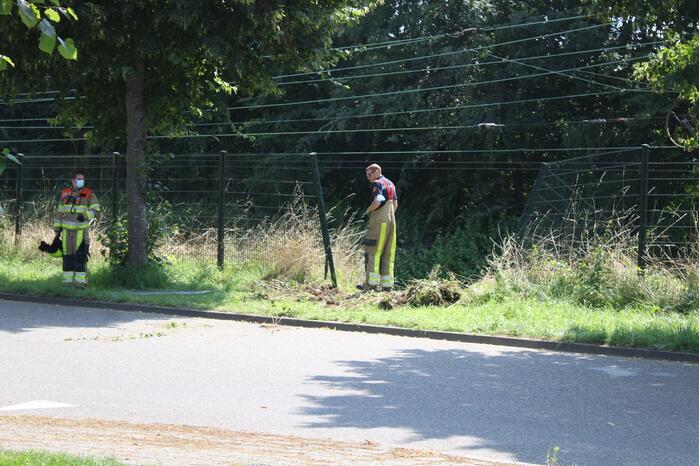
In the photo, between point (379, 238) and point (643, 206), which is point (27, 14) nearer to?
point (643, 206)

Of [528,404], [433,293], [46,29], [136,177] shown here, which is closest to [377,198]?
[433,293]

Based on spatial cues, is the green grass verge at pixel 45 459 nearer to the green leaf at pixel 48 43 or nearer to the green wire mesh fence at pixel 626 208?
the green leaf at pixel 48 43

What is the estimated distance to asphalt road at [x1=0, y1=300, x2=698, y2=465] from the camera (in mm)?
7266

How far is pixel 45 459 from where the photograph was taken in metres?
5.88

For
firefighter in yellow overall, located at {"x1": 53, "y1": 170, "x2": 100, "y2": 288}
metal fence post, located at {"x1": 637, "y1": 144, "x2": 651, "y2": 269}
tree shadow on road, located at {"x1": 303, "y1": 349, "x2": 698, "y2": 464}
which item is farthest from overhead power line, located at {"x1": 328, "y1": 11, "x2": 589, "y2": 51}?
tree shadow on road, located at {"x1": 303, "y1": 349, "x2": 698, "y2": 464}

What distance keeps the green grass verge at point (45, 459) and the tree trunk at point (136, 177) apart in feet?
39.1

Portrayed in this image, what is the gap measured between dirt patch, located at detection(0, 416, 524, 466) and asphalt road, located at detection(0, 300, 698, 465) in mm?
297

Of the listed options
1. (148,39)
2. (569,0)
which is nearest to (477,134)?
(569,0)

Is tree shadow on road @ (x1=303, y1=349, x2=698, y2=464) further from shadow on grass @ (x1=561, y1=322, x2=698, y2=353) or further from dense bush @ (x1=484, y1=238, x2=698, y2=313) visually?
dense bush @ (x1=484, y1=238, x2=698, y2=313)

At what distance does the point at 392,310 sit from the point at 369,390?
5742mm

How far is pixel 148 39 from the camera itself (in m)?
16.4

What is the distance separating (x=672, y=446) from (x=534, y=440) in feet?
3.05

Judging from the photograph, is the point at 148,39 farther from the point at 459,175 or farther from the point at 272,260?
the point at 459,175

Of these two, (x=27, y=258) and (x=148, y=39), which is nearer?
(x=148, y=39)
